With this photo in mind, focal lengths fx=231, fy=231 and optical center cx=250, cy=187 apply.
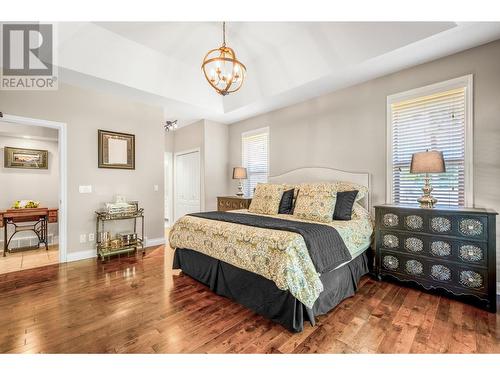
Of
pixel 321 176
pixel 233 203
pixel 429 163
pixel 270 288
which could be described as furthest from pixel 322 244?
pixel 233 203

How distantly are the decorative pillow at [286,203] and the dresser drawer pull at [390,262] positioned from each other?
4.26 ft

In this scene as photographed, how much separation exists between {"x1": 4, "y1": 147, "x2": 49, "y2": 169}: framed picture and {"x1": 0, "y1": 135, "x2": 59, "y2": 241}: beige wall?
63mm

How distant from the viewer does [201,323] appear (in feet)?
6.32

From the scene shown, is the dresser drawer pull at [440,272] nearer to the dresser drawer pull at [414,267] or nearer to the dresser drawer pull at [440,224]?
the dresser drawer pull at [414,267]

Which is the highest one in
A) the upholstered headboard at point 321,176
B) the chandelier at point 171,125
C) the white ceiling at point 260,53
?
the white ceiling at point 260,53

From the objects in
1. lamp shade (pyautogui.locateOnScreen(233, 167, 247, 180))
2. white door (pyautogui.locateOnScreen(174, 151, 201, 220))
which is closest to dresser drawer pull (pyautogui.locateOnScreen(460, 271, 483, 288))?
lamp shade (pyautogui.locateOnScreen(233, 167, 247, 180))

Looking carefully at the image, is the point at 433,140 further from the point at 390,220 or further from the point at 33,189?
the point at 33,189

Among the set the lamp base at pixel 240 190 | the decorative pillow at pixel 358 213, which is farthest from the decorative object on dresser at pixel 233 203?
the decorative pillow at pixel 358 213

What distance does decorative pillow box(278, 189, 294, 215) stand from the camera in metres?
3.37

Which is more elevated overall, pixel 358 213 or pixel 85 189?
pixel 85 189

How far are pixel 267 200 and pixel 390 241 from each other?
162 cm

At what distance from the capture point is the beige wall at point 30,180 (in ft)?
14.3
